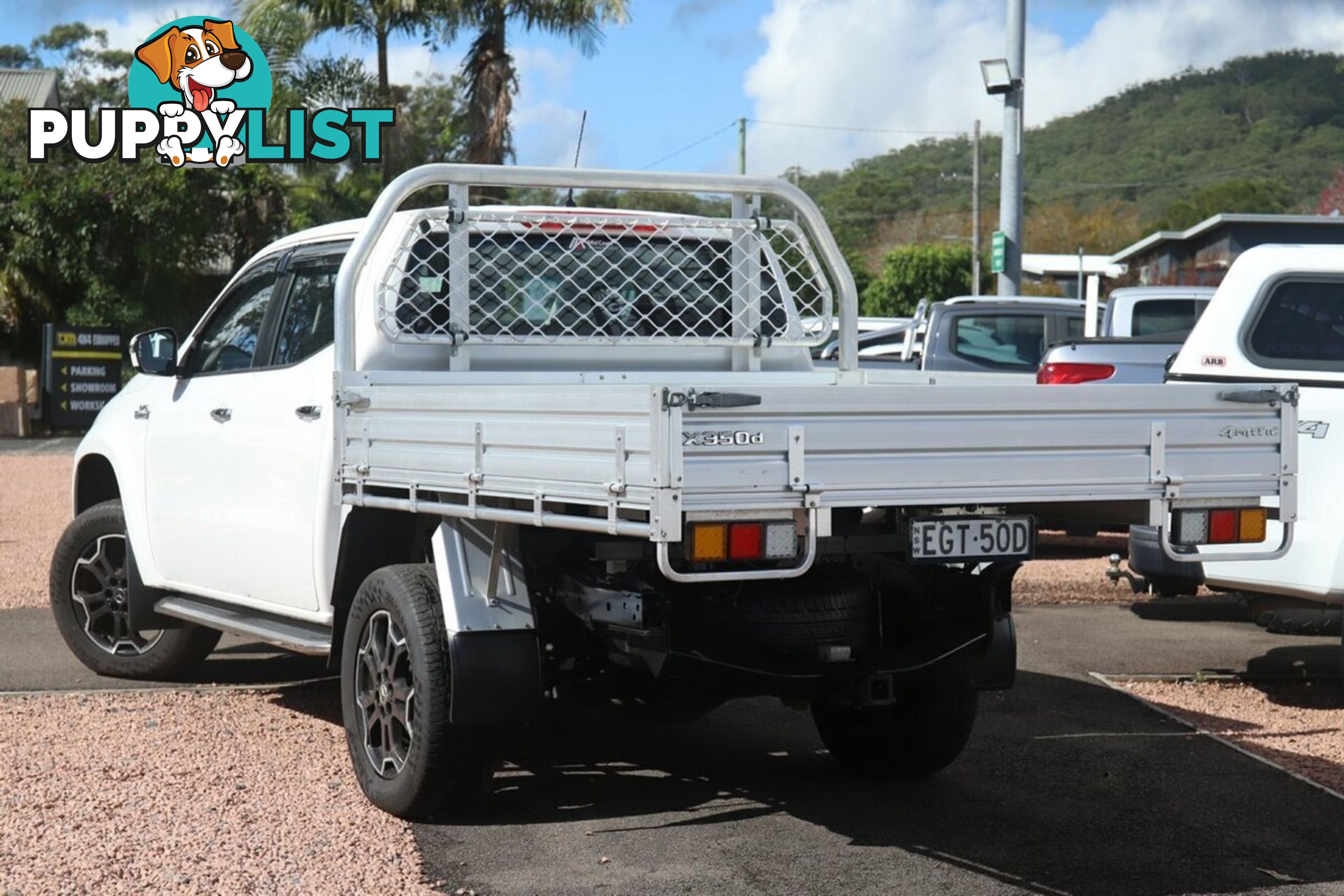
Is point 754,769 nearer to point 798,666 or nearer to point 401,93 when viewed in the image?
point 798,666

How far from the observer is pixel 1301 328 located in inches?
304

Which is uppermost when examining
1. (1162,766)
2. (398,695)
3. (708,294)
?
(708,294)

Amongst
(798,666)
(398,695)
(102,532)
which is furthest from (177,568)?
(798,666)

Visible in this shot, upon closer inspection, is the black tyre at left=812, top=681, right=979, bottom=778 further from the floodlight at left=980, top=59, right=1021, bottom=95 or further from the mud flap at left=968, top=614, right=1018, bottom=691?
the floodlight at left=980, top=59, right=1021, bottom=95

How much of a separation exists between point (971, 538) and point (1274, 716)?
10.6ft

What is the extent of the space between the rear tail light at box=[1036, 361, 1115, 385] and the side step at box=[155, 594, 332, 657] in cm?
556

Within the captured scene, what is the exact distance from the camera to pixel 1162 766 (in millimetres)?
6523

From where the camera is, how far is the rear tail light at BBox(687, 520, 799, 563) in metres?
4.38

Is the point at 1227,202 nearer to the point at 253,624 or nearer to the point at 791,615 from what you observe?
the point at 253,624

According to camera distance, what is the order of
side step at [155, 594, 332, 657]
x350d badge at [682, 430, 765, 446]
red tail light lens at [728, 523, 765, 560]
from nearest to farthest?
x350d badge at [682, 430, 765, 446], red tail light lens at [728, 523, 765, 560], side step at [155, 594, 332, 657]

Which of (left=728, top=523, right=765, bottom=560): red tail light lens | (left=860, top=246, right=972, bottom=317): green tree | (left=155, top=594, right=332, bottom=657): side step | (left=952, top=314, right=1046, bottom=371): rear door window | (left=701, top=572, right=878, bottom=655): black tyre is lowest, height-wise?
(left=155, top=594, right=332, bottom=657): side step

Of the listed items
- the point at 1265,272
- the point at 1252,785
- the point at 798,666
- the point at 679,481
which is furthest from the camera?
the point at 1265,272

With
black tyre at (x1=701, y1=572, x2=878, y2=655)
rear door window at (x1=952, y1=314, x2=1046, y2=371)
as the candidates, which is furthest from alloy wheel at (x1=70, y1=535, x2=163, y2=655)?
rear door window at (x1=952, y1=314, x2=1046, y2=371)

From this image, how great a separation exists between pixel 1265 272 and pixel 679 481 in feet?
15.0
